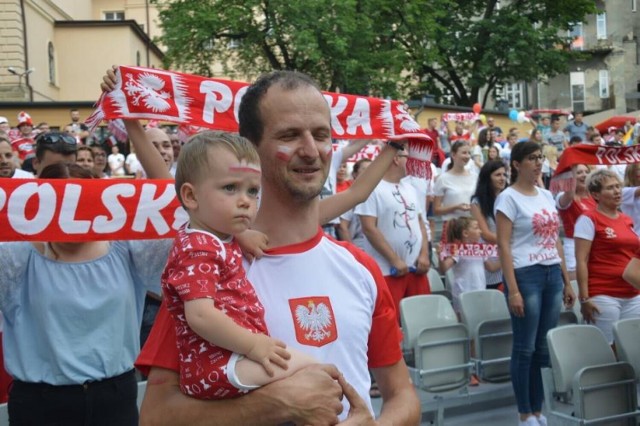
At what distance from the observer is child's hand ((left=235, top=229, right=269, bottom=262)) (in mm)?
2287

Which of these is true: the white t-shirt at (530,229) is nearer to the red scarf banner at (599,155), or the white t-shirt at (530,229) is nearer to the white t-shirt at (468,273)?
the red scarf banner at (599,155)

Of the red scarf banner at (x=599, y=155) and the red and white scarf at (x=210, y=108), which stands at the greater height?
the red and white scarf at (x=210, y=108)

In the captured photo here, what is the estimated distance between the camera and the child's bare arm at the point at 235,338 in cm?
213

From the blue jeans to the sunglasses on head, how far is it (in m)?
3.22

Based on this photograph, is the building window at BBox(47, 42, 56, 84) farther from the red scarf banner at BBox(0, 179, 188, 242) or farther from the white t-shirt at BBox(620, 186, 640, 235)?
the red scarf banner at BBox(0, 179, 188, 242)

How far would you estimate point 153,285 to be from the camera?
4027mm

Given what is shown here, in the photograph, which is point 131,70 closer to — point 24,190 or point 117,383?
point 24,190

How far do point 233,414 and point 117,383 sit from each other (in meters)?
1.90

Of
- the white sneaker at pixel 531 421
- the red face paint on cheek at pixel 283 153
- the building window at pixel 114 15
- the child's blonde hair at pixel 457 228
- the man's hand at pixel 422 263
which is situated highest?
the building window at pixel 114 15

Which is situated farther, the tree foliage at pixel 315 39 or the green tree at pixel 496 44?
the green tree at pixel 496 44

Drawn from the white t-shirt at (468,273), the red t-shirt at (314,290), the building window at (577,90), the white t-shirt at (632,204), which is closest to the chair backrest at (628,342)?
the white t-shirt at (468,273)

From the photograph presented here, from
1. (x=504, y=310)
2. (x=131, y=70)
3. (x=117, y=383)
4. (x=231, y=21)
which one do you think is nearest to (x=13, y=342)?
(x=117, y=383)

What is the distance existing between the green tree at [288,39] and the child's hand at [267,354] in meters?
30.7

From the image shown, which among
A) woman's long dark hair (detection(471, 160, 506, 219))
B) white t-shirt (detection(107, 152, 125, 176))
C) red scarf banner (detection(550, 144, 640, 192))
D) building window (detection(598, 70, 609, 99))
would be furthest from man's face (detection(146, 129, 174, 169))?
building window (detection(598, 70, 609, 99))
